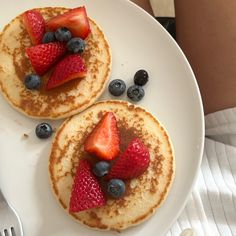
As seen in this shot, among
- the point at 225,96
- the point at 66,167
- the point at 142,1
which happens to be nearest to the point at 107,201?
the point at 66,167

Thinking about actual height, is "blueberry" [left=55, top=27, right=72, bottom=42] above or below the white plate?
above

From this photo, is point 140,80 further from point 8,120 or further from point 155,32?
point 8,120

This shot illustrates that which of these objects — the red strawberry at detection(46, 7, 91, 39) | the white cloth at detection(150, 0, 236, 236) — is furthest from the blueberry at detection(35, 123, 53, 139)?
the white cloth at detection(150, 0, 236, 236)

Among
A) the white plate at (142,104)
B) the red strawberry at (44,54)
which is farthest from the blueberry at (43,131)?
the red strawberry at (44,54)

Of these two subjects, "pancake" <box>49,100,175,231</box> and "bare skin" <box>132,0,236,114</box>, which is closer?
"pancake" <box>49,100,175,231</box>

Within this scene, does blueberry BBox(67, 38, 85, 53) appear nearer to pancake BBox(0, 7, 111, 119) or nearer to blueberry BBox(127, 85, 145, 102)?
pancake BBox(0, 7, 111, 119)
